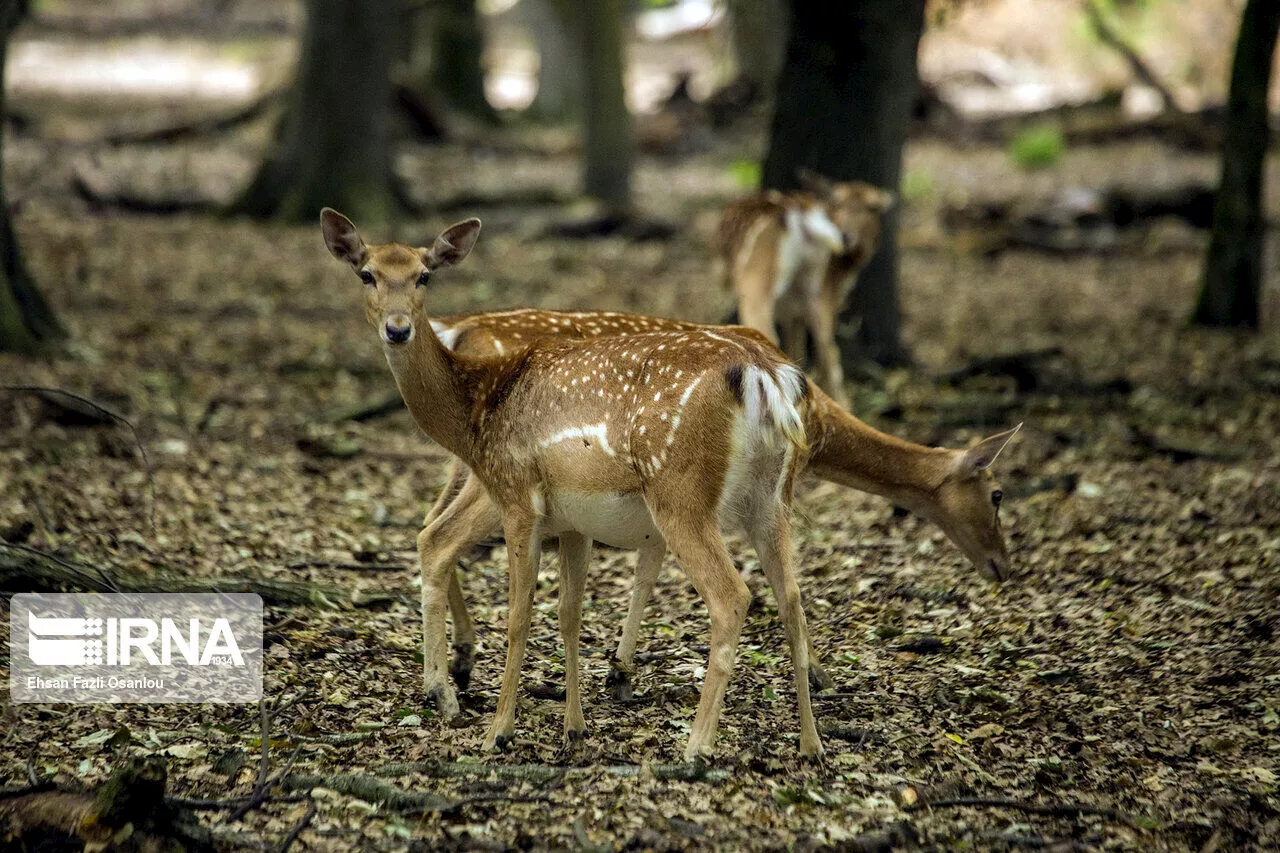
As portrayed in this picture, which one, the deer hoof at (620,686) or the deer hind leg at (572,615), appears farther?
the deer hoof at (620,686)

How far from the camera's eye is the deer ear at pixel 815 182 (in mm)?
9469

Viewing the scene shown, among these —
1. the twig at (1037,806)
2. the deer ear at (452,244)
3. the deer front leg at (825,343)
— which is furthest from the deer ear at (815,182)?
the twig at (1037,806)

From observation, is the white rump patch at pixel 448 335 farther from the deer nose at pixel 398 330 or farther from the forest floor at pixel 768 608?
the forest floor at pixel 768 608

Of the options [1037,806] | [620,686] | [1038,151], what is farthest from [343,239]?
[1038,151]

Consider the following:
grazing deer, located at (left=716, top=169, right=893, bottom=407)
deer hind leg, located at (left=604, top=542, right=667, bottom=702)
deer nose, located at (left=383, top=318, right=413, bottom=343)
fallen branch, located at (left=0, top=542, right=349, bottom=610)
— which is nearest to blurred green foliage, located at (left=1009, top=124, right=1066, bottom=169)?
grazing deer, located at (left=716, top=169, right=893, bottom=407)

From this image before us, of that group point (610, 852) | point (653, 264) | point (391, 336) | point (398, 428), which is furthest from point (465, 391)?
point (653, 264)

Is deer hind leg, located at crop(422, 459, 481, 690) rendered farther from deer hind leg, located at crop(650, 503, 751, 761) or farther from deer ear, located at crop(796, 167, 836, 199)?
deer ear, located at crop(796, 167, 836, 199)

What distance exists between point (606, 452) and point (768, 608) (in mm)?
1687

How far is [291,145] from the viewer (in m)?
15.2

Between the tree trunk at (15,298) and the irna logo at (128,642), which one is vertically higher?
the tree trunk at (15,298)

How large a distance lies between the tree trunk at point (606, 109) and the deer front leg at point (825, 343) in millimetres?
7948

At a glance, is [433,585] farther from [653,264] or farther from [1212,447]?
[653,264]

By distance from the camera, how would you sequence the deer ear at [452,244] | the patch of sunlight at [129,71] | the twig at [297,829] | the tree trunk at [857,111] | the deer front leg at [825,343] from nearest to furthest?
the twig at [297,829], the deer ear at [452,244], the deer front leg at [825,343], the tree trunk at [857,111], the patch of sunlight at [129,71]

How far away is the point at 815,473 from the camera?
5.28m
